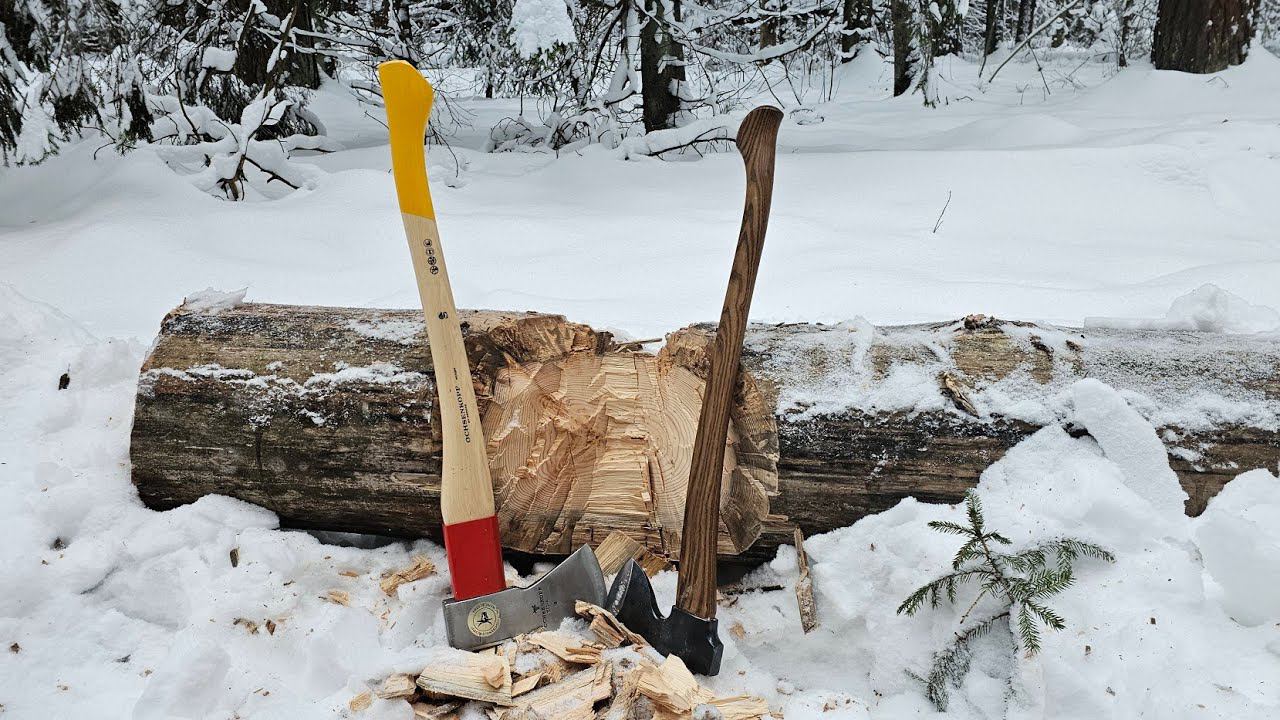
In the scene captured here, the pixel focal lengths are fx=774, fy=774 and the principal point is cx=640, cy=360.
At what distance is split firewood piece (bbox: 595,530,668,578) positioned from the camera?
1.72 metres

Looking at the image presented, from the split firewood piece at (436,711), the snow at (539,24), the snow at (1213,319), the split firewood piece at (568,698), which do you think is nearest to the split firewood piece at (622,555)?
the split firewood piece at (568,698)

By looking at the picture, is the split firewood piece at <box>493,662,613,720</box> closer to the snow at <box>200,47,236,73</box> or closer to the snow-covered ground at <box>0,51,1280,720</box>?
the snow-covered ground at <box>0,51,1280,720</box>

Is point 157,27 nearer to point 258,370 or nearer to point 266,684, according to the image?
point 258,370

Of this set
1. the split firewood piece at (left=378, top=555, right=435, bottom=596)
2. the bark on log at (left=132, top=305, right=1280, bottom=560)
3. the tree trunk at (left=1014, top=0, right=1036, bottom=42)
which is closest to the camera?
the bark on log at (left=132, top=305, right=1280, bottom=560)

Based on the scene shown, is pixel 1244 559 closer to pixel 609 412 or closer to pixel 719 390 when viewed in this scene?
pixel 719 390

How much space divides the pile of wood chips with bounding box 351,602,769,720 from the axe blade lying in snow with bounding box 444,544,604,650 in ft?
0.30

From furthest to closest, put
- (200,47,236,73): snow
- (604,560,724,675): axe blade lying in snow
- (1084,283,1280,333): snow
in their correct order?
(200,47,236,73): snow
(1084,283,1280,333): snow
(604,560,724,675): axe blade lying in snow

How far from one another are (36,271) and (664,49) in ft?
10.8

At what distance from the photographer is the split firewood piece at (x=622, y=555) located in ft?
5.64

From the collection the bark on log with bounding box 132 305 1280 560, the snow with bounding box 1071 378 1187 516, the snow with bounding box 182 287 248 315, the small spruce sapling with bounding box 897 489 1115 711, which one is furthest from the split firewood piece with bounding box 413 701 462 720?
the snow with bounding box 1071 378 1187 516

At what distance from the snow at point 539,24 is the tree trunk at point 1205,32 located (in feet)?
14.4

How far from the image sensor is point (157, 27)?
14.1 ft

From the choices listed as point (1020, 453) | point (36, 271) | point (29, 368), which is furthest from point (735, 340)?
point (36, 271)

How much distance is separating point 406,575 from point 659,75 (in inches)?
163
